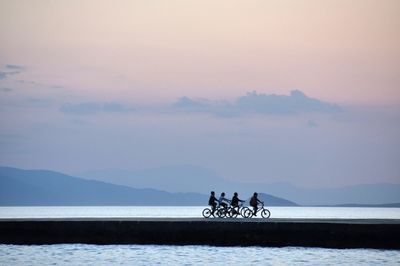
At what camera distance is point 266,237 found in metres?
45.4

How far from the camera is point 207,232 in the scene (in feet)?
151

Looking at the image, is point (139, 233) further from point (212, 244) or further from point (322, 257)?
point (322, 257)

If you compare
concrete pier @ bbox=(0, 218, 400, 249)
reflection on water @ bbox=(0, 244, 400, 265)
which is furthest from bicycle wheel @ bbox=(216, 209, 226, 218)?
concrete pier @ bbox=(0, 218, 400, 249)

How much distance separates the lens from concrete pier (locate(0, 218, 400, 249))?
4447 centimetres

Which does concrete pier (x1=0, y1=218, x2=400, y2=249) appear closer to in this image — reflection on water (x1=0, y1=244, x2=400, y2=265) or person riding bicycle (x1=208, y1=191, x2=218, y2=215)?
reflection on water (x1=0, y1=244, x2=400, y2=265)

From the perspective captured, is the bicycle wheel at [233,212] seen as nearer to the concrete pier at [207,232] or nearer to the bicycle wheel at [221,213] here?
the bicycle wheel at [221,213]

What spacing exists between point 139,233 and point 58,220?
4978 mm

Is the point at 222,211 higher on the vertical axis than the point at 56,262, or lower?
higher

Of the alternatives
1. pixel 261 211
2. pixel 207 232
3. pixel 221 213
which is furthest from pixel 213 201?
pixel 207 232

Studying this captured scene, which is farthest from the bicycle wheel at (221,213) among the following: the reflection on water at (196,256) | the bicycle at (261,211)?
the reflection on water at (196,256)

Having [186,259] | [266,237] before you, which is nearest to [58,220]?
[186,259]

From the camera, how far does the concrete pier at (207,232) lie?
146 feet

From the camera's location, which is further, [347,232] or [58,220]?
[58,220]

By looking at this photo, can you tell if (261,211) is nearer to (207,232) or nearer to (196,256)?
(207,232)
